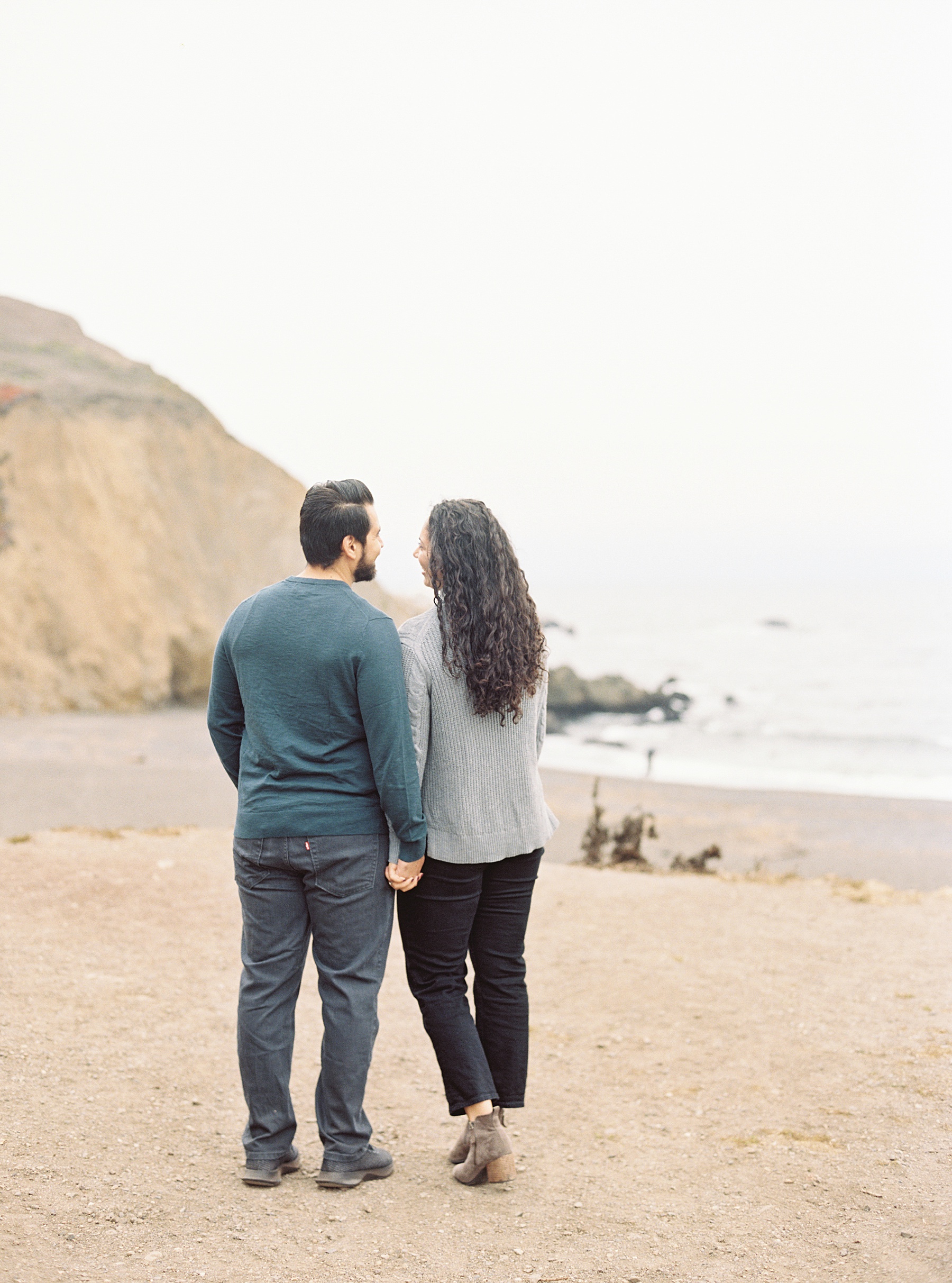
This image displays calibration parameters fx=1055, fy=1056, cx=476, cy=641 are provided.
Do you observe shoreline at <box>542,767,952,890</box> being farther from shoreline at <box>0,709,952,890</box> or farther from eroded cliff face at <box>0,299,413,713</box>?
eroded cliff face at <box>0,299,413,713</box>

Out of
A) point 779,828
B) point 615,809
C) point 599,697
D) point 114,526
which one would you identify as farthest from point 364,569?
point 599,697

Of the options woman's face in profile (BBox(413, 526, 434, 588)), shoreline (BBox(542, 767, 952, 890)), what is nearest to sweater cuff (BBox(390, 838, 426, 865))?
woman's face in profile (BBox(413, 526, 434, 588))

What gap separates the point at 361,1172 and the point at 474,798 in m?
1.12

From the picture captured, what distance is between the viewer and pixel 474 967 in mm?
2977

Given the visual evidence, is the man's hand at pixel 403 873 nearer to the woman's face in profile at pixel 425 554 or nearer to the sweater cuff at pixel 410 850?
the sweater cuff at pixel 410 850

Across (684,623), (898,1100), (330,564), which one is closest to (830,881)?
(898,1100)

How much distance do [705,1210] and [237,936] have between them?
3235mm

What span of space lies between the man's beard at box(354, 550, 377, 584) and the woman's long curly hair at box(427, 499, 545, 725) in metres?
0.17

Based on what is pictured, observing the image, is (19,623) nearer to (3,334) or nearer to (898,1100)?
(3,334)

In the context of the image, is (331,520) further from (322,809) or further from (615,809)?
(615,809)

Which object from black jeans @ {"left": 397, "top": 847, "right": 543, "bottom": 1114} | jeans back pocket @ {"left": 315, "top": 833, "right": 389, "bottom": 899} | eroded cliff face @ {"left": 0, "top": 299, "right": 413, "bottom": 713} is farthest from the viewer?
eroded cliff face @ {"left": 0, "top": 299, "right": 413, "bottom": 713}

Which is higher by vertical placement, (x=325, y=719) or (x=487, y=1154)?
(x=325, y=719)

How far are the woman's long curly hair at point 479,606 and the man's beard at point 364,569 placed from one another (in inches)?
6.7

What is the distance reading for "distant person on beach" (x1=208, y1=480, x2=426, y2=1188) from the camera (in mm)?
2734
